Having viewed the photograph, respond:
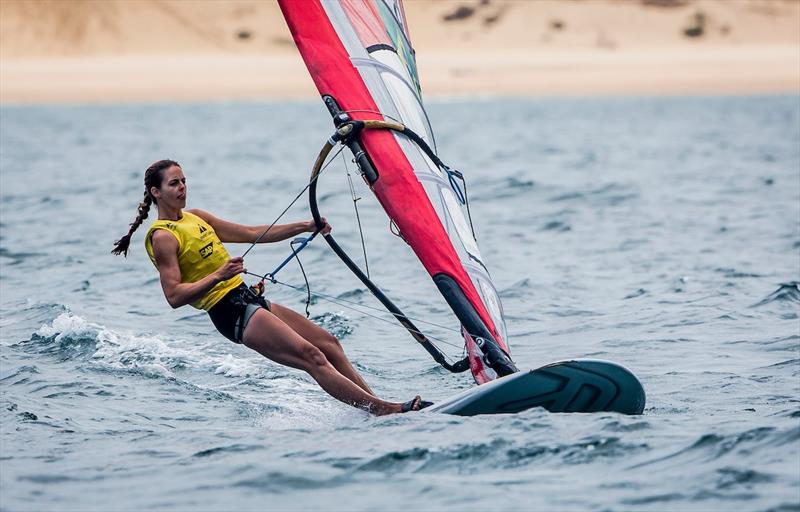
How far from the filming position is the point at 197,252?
652cm

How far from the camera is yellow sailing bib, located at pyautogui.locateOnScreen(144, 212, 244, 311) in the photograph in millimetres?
6484

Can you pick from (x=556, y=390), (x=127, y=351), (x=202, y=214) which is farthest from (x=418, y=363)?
(x=556, y=390)

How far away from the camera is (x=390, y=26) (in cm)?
729

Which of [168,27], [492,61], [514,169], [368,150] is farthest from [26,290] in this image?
[168,27]

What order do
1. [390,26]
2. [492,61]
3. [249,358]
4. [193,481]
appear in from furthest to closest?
[492,61], [249,358], [390,26], [193,481]

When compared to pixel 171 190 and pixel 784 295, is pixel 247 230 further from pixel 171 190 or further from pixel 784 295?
pixel 784 295

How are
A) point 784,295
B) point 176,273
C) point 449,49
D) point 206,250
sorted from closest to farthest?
1. point 176,273
2. point 206,250
3. point 784,295
4. point 449,49

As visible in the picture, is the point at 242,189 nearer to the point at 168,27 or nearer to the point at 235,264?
the point at 235,264

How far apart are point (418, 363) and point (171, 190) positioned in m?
2.62

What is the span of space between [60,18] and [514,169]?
215 feet

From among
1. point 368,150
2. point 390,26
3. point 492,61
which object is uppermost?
point 390,26

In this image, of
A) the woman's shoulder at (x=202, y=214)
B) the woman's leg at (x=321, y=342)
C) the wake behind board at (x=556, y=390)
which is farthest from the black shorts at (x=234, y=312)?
the wake behind board at (x=556, y=390)

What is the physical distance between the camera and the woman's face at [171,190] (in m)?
6.45

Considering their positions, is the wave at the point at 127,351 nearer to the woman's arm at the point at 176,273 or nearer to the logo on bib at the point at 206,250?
the logo on bib at the point at 206,250
